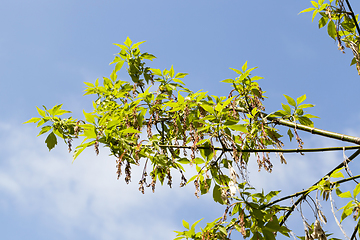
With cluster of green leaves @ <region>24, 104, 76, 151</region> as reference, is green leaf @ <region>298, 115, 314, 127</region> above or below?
below

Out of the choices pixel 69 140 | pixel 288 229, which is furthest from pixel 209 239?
pixel 69 140

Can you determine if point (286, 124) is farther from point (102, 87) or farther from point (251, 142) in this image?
point (102, 87)

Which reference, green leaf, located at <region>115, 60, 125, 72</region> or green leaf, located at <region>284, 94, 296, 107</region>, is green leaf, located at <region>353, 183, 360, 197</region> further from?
green leaf, located at <region>115, 60, 125, 72</region>

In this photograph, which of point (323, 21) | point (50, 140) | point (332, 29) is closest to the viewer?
point (50, 140)

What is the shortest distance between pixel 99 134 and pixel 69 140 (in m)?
0.84

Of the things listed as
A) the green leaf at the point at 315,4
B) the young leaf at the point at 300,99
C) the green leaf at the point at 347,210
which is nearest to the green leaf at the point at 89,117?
the young leaf at the point at 300,99

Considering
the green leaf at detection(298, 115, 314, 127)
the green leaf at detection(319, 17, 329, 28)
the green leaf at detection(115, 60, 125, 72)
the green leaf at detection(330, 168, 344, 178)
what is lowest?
the green leaf at detection(330, 168, 344, 178)

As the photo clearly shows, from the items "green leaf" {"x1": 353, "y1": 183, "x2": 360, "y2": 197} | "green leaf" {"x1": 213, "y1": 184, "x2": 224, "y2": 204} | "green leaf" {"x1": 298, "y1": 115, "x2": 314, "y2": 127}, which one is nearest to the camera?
"green leaf" {"x1": 353, "y1": 183, "x2": 360, "y2": 197}

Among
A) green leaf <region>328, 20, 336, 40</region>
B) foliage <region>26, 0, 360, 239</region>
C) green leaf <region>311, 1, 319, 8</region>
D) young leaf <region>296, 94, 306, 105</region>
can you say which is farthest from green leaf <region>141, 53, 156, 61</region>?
green leaf <region>328, 20, 336, 40</region>

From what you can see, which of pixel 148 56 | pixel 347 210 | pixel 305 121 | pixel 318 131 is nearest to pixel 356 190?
pixel 347 210

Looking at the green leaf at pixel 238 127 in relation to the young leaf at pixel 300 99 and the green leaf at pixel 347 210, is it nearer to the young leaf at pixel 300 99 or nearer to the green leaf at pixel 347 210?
the young leaf at pixel 300 99

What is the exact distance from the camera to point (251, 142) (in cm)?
327

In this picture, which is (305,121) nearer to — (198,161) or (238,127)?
(238,127)

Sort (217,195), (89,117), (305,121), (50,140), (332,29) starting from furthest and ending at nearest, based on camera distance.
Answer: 1. (332,29)
2. (50,140)
3. (305,121)
4. (217,195)
5. (89,117)
